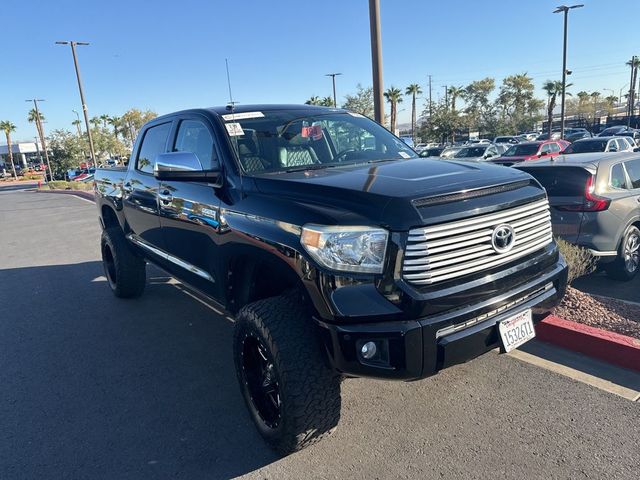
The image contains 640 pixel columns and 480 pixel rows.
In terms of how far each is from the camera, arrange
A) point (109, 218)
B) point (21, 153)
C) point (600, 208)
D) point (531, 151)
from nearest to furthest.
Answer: point (600, 208), point (109, 218), point (531, 151), point (21, 153)

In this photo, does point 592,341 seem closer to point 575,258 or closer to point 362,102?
point 575,258

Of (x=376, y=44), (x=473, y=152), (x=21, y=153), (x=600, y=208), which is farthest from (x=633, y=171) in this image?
(x=21, y=153)

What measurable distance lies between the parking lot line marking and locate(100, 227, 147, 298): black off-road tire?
4.14 meters

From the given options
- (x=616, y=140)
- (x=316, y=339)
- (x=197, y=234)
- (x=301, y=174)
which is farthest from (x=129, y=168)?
(x=616, y=140)

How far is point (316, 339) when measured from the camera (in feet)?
8.21

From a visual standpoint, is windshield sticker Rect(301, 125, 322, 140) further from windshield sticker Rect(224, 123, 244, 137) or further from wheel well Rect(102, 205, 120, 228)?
wheel well Rect(102, 205, 120, 228)

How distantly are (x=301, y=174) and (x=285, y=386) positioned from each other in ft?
4.34

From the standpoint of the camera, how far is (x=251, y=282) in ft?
10.2

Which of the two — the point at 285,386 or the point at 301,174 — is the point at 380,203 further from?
the point at 285,386

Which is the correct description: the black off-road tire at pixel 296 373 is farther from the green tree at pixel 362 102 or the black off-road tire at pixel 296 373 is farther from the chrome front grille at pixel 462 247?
the green tree at pixel 362 102

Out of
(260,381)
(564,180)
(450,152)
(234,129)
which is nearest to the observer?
(260,381)

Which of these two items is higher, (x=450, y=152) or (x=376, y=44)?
(x=376, y=44)

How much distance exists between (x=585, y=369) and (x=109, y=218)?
17.8 ft

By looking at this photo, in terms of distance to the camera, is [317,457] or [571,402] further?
[571,402]
